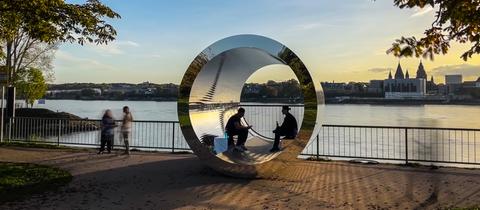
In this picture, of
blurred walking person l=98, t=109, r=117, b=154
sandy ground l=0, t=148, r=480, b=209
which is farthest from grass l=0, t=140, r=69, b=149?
sandy ground l=0, t=148, r=480, b=209

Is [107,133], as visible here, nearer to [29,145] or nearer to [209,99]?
[29,145]

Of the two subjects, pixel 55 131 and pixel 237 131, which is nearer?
pixel 237 131

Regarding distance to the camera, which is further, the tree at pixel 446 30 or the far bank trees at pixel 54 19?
the far bank trees at pixel 54 19

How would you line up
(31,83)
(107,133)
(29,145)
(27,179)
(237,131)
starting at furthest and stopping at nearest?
1. (31,83)
2. (29,145)
3. (107,133)
4. (237,131)
5. (27,179)

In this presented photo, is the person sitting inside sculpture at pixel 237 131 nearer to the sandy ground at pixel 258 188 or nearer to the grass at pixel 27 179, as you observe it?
the sandy ground at pixel 258 188

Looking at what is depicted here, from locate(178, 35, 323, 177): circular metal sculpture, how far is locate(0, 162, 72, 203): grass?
292 cm

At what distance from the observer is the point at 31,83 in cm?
4081

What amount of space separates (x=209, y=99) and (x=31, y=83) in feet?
111

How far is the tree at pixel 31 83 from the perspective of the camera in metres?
40.3

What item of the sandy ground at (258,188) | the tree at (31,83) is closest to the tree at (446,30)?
the sandy ground at (258,188)

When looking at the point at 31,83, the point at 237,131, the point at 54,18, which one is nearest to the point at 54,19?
the point at 54,18

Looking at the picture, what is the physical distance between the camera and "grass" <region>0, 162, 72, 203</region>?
8.87 meters

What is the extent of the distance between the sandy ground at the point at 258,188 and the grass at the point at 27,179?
0.34 m

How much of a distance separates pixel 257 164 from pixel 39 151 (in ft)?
28.0
